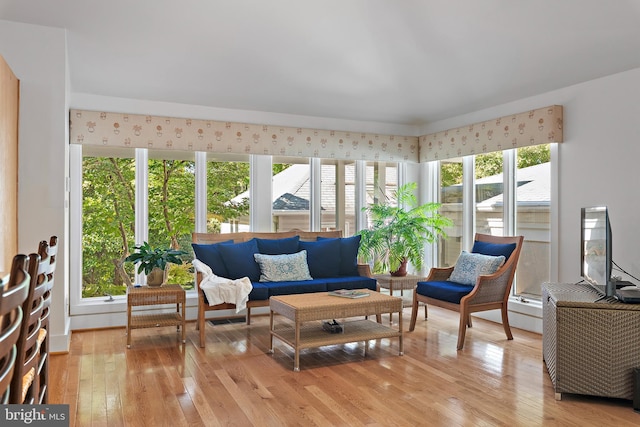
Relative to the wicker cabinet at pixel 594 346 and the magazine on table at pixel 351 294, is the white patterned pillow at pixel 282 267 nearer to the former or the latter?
the magazine on table at pixel 351 294

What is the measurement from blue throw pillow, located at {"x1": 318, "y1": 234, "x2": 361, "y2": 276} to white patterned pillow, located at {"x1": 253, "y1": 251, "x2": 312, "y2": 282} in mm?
461

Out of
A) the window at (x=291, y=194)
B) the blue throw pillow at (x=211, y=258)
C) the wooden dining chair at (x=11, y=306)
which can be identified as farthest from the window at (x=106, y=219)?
the wooden dining chair at (x=11, y=306)

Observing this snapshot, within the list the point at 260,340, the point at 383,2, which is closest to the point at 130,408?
the point at 260,340

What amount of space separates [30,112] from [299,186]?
313 centimetres

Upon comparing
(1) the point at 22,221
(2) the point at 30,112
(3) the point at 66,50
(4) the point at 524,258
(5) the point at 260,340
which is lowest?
(5) the point at 260,340

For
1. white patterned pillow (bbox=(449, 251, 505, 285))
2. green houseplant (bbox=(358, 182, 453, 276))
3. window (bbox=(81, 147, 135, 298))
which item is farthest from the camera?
green houseplant (bbox=(358, 182, 453, 276))

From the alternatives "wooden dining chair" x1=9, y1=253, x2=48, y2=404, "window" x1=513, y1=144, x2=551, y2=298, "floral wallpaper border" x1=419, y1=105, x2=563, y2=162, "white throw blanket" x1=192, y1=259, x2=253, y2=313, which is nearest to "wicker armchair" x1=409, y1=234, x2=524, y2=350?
"window" x1=513, y1=144, x2=551, y2=298

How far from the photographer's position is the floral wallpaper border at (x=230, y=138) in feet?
16.6

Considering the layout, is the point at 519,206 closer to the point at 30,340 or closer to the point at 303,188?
the point at 303,188

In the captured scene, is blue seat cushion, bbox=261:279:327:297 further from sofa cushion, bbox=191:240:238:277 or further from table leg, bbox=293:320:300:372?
table leg, bbox=293:320:300:372

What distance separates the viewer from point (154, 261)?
4.54 metres

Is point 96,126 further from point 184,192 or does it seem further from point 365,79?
point 365,79

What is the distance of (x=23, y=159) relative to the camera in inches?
151

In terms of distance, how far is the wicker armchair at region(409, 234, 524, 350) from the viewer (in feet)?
14.4
